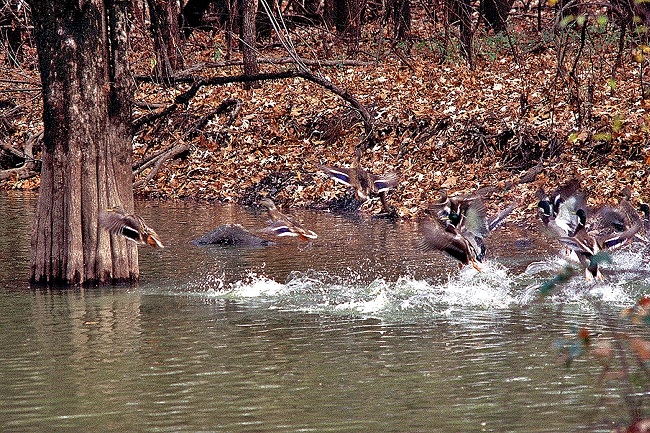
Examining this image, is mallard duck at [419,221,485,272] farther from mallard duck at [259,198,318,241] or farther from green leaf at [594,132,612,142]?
green leaf at [594,132,612,142]

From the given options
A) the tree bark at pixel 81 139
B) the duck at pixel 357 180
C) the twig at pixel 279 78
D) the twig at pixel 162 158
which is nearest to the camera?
the tree bark at pixel 81 139

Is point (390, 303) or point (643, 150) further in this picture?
point (643, 150)

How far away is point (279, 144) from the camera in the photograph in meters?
23.5

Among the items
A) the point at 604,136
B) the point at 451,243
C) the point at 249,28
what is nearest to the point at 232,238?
the point at 451,243

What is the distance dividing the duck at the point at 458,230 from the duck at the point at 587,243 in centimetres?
95

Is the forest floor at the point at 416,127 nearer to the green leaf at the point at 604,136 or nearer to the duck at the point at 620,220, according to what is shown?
the duck at the point at 620,220

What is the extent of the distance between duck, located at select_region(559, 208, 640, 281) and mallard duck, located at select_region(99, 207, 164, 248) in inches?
152

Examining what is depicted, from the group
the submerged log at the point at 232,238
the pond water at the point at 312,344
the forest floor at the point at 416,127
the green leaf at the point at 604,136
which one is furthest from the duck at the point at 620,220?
the green leaf at the point at 604,136

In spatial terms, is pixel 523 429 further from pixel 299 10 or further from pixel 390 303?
pixel 299 10

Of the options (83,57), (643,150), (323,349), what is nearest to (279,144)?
(643,150)

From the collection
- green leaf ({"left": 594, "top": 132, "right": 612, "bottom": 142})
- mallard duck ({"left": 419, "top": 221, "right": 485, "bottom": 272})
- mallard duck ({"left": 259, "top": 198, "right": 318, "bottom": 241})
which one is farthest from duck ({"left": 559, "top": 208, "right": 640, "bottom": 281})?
green leaf ({"left": 594, "top": 132, "right": 612, "bottom": 142})

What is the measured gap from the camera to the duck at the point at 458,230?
11.0 m

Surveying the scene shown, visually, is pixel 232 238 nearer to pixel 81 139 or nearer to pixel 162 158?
pixel 81 139

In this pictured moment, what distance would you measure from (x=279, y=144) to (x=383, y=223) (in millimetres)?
5898
